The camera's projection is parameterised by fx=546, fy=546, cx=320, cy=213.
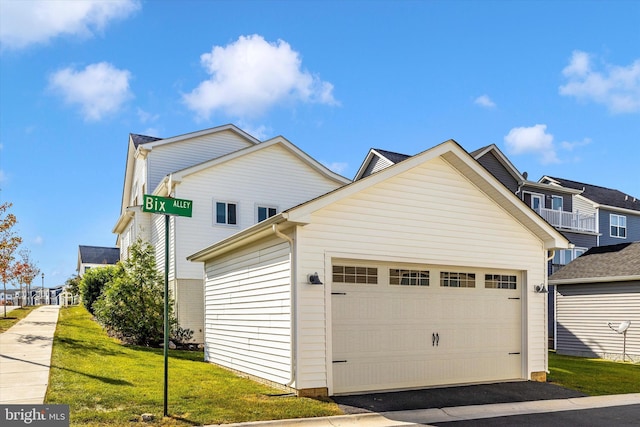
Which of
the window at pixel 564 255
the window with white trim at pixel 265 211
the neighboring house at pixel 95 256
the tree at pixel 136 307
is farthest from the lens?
the neighboring house at pixel 95 256

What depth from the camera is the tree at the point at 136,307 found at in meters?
16.6

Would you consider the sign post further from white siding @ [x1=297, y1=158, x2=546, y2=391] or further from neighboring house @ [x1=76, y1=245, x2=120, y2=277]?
neighboring house @ [x1=76, y1=245, x2=120, y2=277]

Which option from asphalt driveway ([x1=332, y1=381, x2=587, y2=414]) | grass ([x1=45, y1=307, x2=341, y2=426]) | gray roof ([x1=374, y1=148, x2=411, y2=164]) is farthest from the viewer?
gray roof ([x1=374, y1=148, x2=411, y2=164])

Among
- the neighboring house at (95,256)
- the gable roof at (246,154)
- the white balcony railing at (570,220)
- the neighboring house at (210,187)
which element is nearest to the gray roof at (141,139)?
the neighboring house at (210,187)

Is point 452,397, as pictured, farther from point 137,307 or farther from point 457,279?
point 137,307

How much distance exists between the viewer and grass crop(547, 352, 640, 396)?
40.9 feet

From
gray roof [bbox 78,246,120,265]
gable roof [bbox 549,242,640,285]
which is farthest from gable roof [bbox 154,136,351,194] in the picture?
gray roof [bbox 78,246,120,265]

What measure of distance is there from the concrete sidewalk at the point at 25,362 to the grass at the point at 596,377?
11.0m

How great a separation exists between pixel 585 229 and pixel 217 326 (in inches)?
1104

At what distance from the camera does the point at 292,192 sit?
2233 centimetres

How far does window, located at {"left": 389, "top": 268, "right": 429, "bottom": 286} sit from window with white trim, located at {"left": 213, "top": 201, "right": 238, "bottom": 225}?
10471 mm

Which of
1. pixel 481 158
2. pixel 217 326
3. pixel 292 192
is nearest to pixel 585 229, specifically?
pixel 481 158

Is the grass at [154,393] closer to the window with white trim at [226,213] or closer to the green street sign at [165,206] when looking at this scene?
the green street sign at [165,206]

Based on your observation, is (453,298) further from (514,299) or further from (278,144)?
(278,144)
